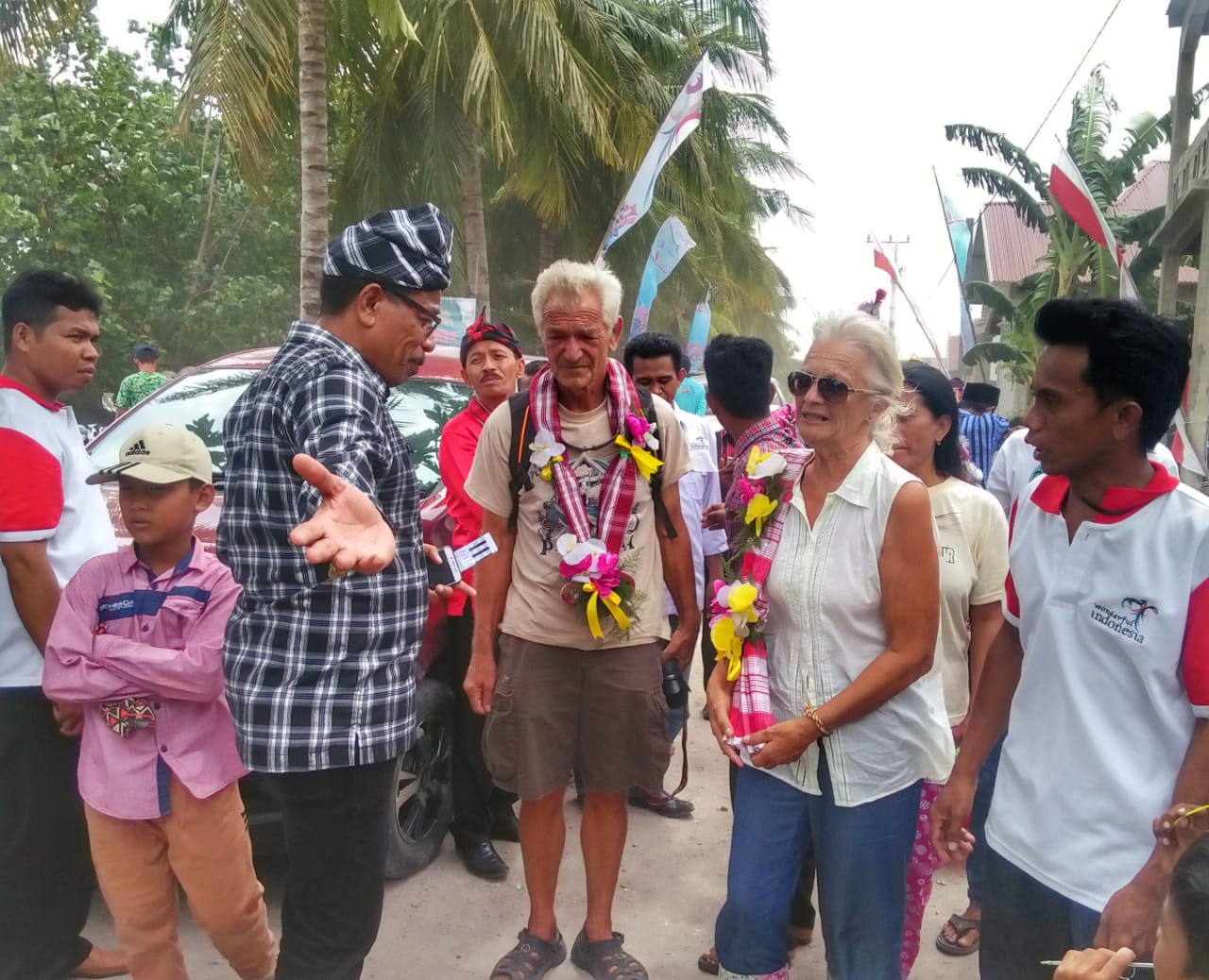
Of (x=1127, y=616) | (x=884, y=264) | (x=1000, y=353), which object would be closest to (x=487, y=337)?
(x=1127, y=616)

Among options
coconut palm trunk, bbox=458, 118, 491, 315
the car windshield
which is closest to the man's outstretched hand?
the car windshield

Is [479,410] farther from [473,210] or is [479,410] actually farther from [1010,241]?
[1010,241]

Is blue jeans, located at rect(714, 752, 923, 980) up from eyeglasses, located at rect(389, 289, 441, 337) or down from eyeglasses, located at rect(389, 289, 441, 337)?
down

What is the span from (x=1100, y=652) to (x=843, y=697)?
23.3 inches

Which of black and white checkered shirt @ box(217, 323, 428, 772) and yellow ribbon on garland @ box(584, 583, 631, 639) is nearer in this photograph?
black and white checkered shirt @ box(217, 323, 428, 772)

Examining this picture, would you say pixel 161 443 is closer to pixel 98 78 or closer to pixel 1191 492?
pixel 1191 492

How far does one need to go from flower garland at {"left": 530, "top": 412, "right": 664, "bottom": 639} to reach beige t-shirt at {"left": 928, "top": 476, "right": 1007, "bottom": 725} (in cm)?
101

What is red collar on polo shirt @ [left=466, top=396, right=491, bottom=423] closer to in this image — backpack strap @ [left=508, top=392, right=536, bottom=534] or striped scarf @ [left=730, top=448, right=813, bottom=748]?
backpack strap @ [left=508, top=392, right=536, bottom=534]

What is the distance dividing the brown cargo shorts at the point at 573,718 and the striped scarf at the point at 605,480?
382 mm

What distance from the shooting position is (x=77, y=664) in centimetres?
242

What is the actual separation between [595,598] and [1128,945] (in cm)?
158

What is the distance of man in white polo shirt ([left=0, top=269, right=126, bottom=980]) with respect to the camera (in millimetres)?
2488

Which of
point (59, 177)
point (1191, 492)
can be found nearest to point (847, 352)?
point (1191, 492)

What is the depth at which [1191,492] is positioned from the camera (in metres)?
1.80
